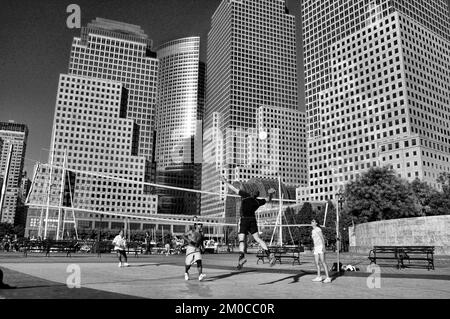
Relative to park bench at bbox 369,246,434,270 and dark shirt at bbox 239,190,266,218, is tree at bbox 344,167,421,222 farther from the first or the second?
dark shirt at bbox 239,190,266,218

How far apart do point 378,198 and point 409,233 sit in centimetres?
2733

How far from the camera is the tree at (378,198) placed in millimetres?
56062

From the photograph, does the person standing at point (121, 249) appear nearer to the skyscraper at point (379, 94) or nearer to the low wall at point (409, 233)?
the low wall at point (409, 233)

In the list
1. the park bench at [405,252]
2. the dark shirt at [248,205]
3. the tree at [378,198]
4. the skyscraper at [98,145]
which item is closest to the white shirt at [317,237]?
the dark shirt at [248,205]

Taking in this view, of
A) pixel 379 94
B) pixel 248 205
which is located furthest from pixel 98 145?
pixel 248 205

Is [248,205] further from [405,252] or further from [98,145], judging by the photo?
[98,145]

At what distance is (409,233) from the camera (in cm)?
2997

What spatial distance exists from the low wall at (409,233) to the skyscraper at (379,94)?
8909 cm

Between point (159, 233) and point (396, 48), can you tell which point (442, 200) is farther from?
point (159, 233)

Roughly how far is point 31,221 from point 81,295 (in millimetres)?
167632

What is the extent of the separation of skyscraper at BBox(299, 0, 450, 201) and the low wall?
292ft

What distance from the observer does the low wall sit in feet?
88.1

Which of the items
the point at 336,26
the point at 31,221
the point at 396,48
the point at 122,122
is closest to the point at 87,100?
the point at 122,122
